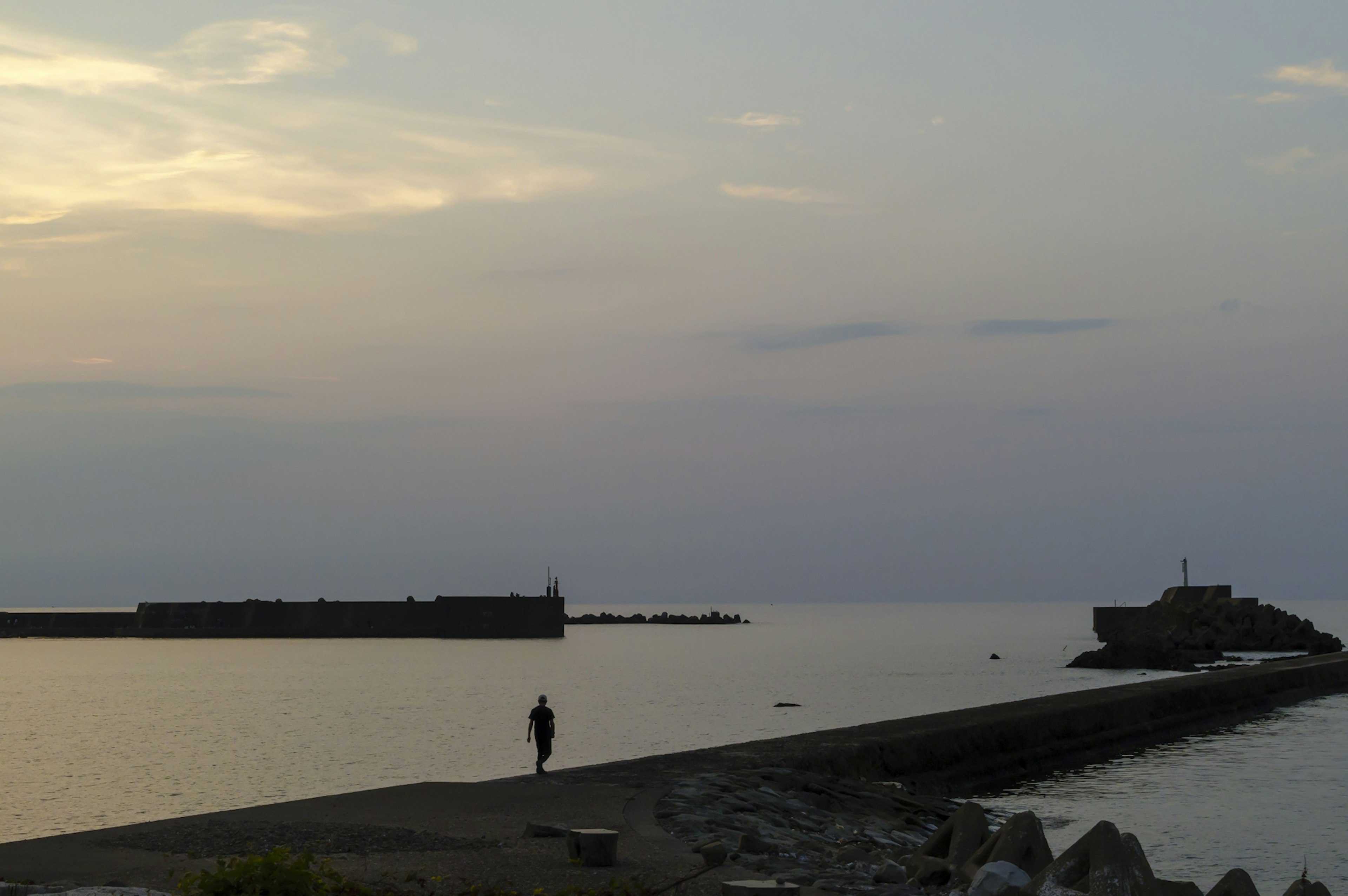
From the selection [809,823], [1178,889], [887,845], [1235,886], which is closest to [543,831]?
[809,823]

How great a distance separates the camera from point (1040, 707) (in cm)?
2553

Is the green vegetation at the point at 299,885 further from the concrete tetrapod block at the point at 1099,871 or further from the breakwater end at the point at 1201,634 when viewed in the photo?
the breakwater end at the point at 1201,634

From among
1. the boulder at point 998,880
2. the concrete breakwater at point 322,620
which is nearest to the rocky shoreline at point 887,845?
the boulder at point 998,880

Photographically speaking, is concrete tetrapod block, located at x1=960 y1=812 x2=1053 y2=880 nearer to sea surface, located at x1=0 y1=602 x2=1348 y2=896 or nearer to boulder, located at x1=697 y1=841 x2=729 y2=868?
boulder, located at x1=697 y1=841 x2=729 y2=868

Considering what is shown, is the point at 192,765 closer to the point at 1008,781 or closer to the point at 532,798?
the point at 1008,781

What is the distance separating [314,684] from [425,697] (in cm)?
1436

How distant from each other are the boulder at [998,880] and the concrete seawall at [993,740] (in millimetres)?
6057

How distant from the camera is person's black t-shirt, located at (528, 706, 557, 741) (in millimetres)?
15375

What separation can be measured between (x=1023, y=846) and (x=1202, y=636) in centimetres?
6249

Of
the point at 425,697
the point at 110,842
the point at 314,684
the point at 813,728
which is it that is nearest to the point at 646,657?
the point at 314,684

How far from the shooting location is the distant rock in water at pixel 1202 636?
62.3m

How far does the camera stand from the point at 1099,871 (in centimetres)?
807

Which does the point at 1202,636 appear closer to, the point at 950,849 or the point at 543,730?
the point at 543,730

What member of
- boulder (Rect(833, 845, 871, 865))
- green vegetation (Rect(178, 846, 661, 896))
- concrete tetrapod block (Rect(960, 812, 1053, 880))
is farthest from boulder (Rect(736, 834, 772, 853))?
green vegetation (Rect(178, 846, 661, 896))
